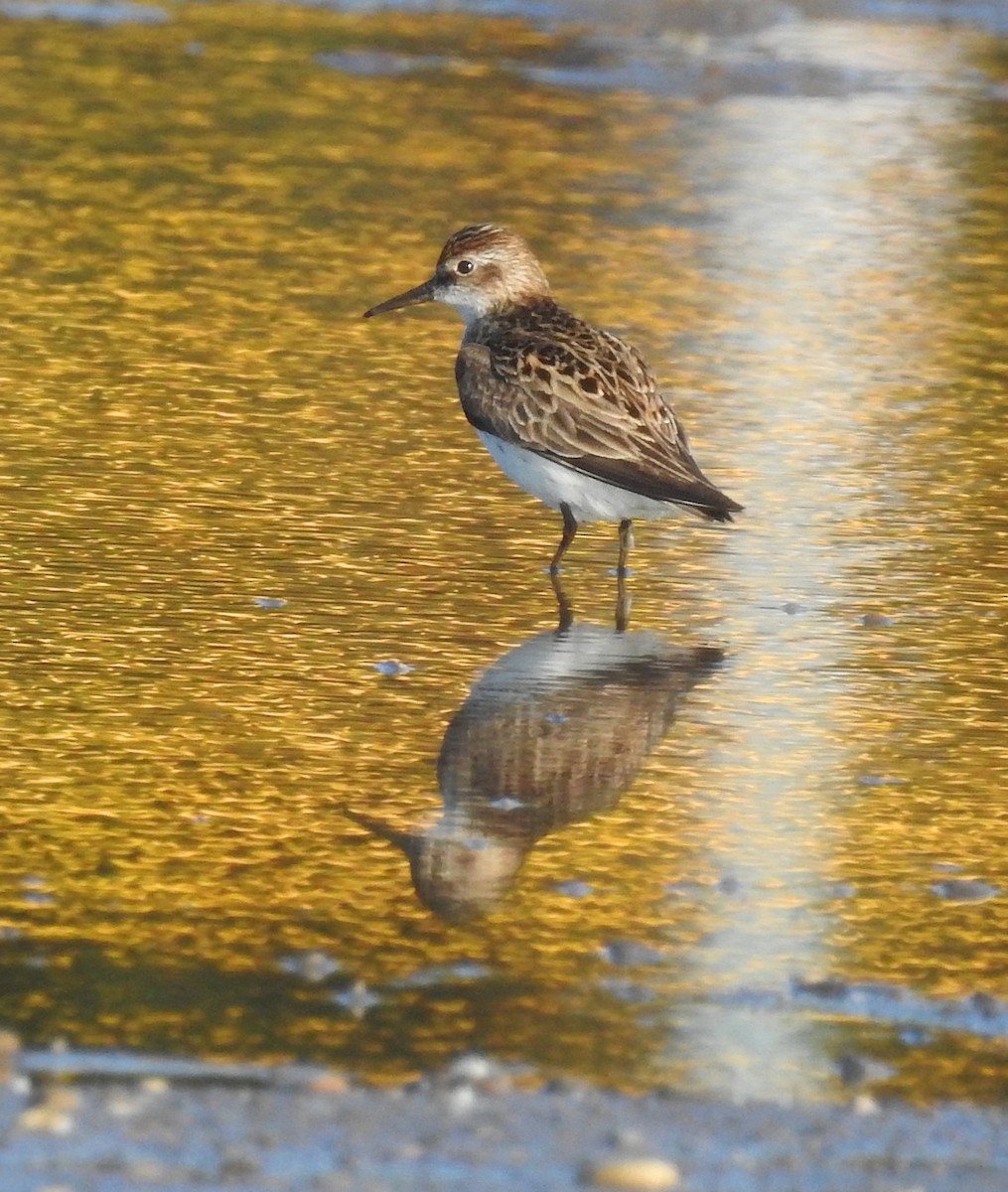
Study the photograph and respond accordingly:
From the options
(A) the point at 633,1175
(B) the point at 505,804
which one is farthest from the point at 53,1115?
(B) the point at 505,804

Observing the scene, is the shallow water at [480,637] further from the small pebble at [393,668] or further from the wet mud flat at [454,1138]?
the wet mud flat at [454,1138]

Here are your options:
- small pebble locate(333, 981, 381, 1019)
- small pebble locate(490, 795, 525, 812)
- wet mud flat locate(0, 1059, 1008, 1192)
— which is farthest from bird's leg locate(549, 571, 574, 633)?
Result: wet mud flat locate(0, 1059, 1008, 1192)

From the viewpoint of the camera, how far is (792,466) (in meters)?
8.77

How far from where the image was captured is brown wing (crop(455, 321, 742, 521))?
760cm

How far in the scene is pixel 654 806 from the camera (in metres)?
5.77

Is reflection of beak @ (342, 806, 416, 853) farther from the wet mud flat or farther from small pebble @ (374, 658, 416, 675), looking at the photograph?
the wet mud flat

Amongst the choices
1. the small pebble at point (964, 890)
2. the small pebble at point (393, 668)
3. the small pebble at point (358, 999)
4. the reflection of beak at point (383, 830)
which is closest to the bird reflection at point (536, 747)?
the reflection of beak at point (383, 830)

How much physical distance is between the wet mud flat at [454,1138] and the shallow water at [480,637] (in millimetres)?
125

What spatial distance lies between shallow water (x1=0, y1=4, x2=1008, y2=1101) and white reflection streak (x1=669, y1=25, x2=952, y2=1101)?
21 millimetres

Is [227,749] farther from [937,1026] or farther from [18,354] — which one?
[18,354]

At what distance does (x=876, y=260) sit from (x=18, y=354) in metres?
4.28

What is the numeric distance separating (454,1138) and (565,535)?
3711mm

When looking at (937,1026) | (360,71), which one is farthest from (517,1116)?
(360,71)

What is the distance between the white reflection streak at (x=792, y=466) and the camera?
16.3 feet
